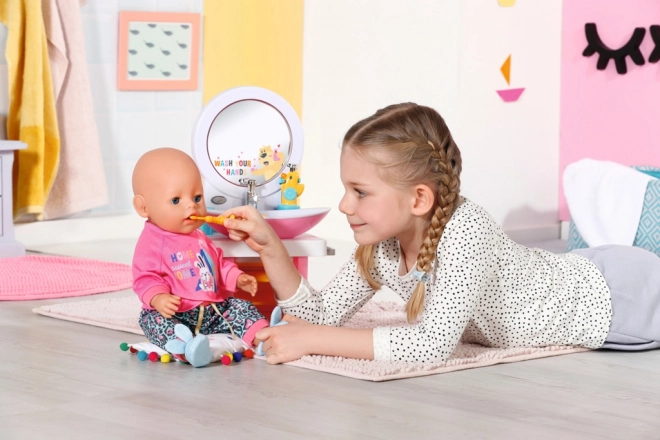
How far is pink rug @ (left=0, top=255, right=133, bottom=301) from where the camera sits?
246cm

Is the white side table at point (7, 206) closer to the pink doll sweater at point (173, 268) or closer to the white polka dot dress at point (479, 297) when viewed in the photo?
the pink doll sweater at point (173, 268)

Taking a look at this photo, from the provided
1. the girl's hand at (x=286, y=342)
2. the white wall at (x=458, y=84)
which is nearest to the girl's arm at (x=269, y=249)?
the girl's hand at (x=286, y=342)

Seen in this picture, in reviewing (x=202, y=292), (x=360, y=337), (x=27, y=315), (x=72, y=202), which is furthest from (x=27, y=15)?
(x=360, y=337)

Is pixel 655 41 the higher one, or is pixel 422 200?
pixel 655 41

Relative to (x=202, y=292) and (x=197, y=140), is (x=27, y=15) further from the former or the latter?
(x=202, y=292)

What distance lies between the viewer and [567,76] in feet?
12.0

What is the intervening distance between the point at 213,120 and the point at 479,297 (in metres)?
0.68

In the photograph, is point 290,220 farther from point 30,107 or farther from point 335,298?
point 30,107

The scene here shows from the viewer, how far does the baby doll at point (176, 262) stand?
1.79m

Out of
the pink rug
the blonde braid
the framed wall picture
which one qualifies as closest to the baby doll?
the blonde braid

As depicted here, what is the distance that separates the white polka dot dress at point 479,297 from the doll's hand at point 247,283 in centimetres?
7

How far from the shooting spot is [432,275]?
5.76 feet

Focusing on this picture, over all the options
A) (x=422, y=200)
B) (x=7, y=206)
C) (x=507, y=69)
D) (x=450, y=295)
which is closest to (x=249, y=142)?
(x=422, y=200)

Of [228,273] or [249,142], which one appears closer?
[228,273]
